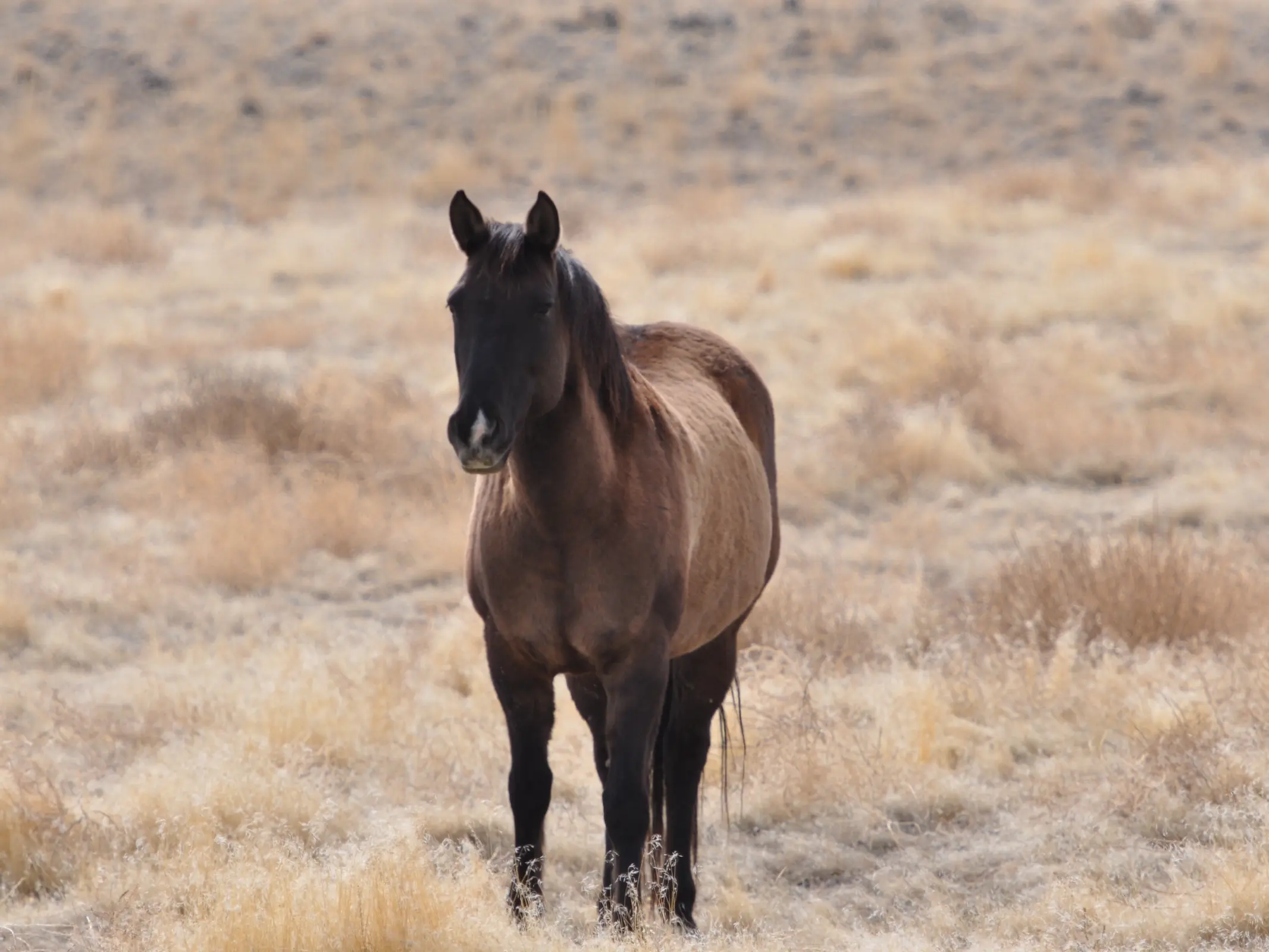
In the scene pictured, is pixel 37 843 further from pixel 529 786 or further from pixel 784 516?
pixel 784 516

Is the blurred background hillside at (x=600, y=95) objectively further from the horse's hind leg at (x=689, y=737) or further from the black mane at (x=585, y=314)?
the black mane at (x=585, y=314)

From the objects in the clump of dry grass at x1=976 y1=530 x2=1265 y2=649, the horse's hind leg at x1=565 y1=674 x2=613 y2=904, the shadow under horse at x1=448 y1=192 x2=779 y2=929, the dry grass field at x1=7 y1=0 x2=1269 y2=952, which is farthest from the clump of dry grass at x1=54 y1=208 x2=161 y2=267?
the shadow under horse at x1=448 y1=192 x2=779 y2=929

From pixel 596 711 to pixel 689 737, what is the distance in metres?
0.49

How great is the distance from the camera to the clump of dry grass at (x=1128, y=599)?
22.1 ft

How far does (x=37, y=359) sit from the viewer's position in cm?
1223

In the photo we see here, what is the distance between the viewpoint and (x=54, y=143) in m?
23.8

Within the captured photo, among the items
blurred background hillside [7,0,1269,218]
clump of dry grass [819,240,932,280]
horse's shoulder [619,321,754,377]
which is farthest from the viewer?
blurred background hillside [7,0,1269,218]

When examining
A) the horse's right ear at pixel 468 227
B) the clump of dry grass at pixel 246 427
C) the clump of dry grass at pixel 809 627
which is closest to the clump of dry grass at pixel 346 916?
the horse's right ear at pixel 468 227

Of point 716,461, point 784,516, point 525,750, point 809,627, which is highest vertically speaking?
point 716,461

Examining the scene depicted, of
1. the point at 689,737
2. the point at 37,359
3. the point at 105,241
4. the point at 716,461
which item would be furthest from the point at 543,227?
the point at 105,241

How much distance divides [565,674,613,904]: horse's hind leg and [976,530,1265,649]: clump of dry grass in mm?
2563

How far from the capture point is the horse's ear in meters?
3.72

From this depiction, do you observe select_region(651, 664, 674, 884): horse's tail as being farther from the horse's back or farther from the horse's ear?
the horse's ear

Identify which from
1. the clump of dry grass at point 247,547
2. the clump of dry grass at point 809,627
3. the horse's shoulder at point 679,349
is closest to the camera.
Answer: the horse's shoulder at point 679,349
